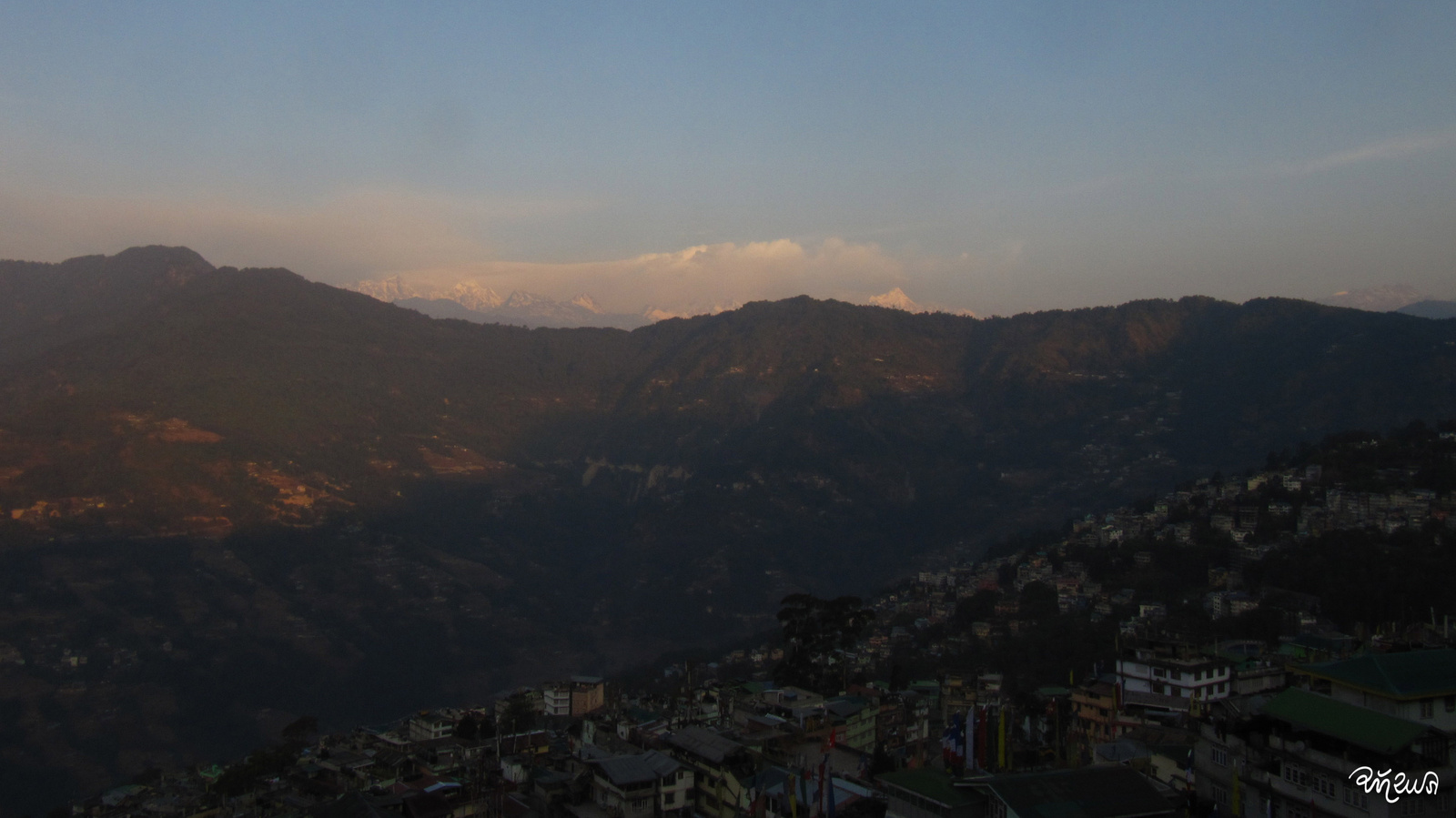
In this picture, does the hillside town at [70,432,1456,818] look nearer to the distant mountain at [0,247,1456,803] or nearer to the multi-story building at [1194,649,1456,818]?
the multi-story building at [1194,649,1456,818]

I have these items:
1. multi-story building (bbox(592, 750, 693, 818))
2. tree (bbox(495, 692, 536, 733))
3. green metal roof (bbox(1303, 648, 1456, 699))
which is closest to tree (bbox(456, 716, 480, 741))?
tree (bbox(495, 692, 536, 733))

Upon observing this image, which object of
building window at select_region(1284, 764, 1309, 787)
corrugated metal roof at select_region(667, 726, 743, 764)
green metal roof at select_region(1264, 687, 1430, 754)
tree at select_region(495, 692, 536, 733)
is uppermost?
green metal roof at select_region(1264, 687, 1430, 754)

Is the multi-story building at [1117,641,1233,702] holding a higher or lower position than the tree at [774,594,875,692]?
higher

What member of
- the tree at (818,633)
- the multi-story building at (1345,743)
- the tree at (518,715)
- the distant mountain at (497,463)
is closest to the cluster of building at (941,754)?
the multi-story building at (1345,743)

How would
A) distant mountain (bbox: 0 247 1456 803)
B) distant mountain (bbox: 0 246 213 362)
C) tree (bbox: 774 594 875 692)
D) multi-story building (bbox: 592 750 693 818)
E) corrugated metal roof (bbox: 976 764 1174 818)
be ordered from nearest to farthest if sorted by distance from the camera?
corrugated metal roof (bbox: 976 764 1174 818) < multi-story building (bbox: 592 750 693 818) < tree (bbox: 774 594 875 692) < distant mountain (bbox: 0 247 1456 803) < distant mountain (bbox: 0 246 213 362)

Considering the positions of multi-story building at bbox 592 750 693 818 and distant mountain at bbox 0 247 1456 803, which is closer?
multi-story building at bbox 592 750 693 818

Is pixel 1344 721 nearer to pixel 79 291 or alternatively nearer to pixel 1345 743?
pixel 1345 743

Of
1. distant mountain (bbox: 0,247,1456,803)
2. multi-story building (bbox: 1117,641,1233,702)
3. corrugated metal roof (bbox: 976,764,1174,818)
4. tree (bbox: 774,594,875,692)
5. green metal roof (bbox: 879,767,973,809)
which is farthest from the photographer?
distant mountain (bbox: 0,247,1456,803)
